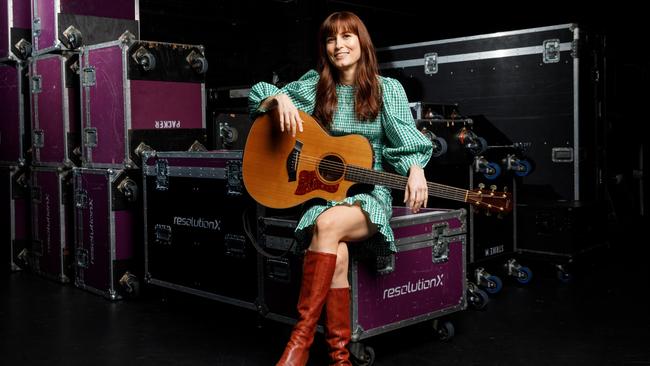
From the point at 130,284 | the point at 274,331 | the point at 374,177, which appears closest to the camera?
the point at 374,177

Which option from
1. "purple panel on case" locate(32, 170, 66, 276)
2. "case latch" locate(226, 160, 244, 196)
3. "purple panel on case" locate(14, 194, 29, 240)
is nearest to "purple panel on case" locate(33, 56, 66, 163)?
"purple panel on case" locate(32, 170, 66, 276)

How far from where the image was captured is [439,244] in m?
3.27

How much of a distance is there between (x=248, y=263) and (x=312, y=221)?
84 centimetres

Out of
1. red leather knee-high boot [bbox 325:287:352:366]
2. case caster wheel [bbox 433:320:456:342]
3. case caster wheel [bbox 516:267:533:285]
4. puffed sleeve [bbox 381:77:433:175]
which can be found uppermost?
puffed sleeve [bbox 381:77:433:175]

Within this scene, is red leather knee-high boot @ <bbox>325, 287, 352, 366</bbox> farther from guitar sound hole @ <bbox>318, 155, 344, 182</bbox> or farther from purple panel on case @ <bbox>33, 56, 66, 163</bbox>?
purple panel on case @ <bbox>33, 56, 66, 163</bbox>

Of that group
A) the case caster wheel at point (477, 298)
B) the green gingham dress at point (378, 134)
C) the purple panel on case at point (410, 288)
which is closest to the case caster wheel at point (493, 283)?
the case caster wheel at point (477, 298)

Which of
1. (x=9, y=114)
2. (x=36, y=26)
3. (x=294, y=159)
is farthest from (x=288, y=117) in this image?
(x=9, y=114)

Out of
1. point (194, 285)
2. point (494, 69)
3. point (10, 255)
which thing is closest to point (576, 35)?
point (494, 69)

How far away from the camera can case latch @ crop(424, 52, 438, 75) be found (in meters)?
5.16

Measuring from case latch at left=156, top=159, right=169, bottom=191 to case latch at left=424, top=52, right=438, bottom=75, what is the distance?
217cm

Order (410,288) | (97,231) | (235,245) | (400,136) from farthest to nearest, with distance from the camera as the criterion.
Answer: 1. (97,231)
2. (235,245)
3. (410,288)
4. (400,136)

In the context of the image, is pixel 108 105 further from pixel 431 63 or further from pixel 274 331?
pixel 431 63

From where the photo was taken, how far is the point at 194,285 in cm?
383

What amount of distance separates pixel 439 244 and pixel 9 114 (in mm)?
3576
